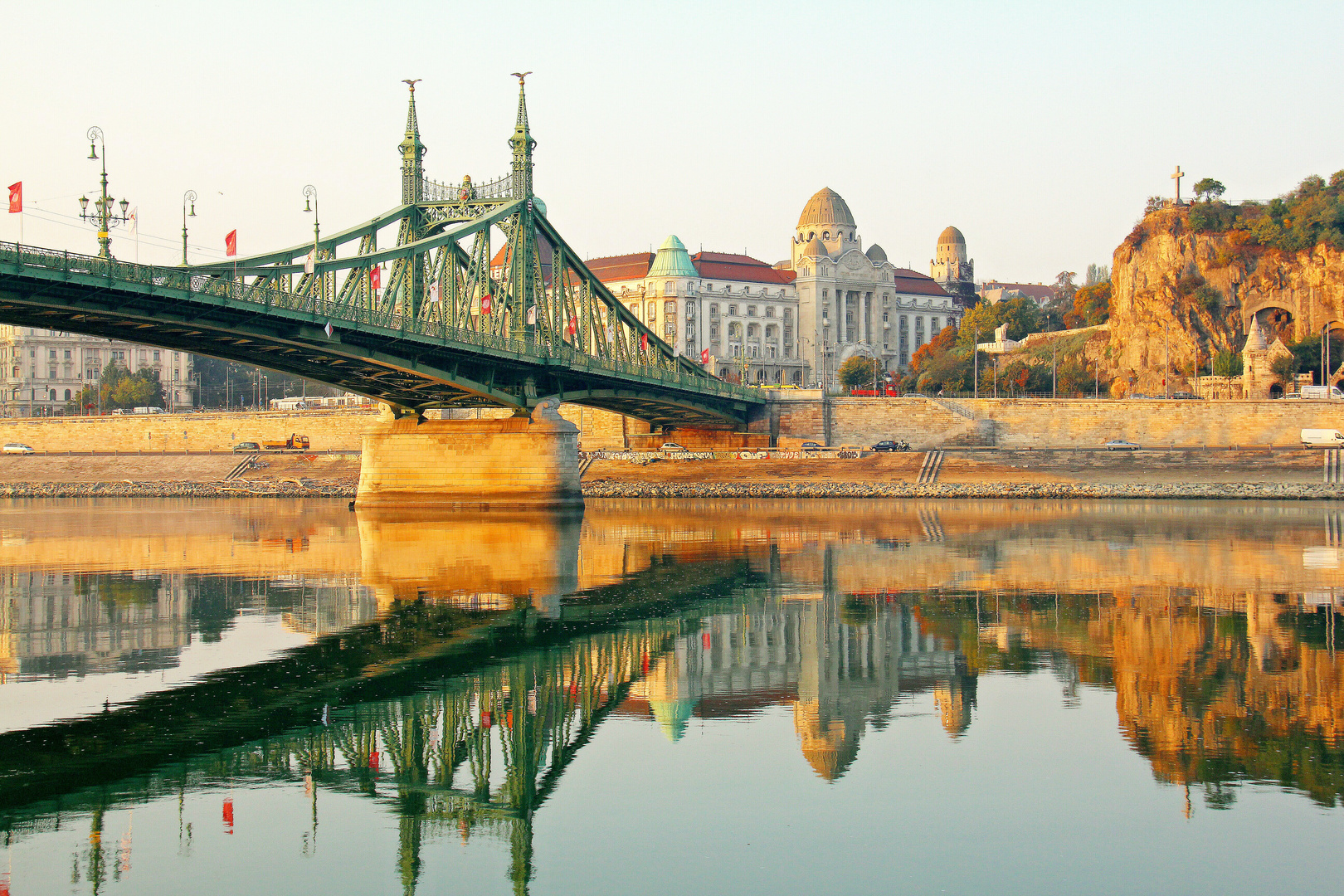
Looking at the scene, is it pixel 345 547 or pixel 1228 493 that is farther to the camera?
pixel 1228 493

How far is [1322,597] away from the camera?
28.3 metres

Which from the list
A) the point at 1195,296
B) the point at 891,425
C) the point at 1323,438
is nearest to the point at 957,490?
the point at 891,425

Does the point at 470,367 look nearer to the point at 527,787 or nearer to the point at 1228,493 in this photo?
the point at 1228,493

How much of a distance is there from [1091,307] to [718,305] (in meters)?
36.5

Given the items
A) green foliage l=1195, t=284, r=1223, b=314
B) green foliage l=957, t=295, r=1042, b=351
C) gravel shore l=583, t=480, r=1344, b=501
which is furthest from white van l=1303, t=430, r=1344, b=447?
green foliage l=957, t=295, r=1042, b=351

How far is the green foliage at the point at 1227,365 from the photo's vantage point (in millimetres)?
89750

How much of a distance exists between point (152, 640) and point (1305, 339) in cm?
8558

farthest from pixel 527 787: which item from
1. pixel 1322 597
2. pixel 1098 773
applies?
pixel 1322 597

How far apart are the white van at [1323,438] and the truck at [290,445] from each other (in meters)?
61.4

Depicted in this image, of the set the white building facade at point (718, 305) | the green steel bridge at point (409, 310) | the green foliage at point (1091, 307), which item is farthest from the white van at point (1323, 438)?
the white building facade at point (718, 305)

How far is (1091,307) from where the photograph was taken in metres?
126

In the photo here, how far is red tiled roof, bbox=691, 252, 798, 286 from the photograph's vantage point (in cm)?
13888

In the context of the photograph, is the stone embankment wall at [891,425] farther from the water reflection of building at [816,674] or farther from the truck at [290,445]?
the water reflection of building at [816,674]

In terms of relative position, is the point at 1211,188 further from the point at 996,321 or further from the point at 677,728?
the point at 677,728
